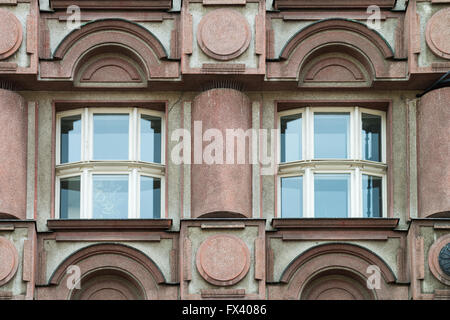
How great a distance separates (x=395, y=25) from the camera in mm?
32688

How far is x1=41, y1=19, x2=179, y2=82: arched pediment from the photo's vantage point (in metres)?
32.4

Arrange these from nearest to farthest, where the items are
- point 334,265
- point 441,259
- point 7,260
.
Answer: point 441,259, point 7,260, point 334,265

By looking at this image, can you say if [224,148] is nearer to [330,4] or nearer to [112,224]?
[112,224]

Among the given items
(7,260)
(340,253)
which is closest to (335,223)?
(340,253)

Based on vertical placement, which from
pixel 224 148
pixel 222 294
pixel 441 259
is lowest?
pixel 222 294

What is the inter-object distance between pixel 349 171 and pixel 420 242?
234cm

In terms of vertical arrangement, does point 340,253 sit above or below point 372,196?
below

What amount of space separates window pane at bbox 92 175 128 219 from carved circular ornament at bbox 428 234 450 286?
19.9ft

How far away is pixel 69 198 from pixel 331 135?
5385 mm

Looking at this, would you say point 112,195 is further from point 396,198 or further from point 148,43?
point 396,198

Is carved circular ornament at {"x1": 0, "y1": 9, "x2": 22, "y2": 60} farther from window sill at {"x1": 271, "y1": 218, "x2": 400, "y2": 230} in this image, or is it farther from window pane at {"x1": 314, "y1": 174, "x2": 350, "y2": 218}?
window pane at {"x1": 314, "y1": 174, "x2": 350, "y2": 218}

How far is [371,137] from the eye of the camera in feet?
108

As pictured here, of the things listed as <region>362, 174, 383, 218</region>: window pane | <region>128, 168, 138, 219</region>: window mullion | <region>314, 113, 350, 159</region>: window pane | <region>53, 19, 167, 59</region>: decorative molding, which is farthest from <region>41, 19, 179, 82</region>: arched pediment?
<region>362, 174, 383, 218</region>: window pane

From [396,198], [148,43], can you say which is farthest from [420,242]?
[148,43]
